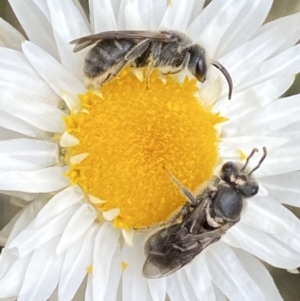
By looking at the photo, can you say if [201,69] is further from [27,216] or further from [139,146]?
[27,216]

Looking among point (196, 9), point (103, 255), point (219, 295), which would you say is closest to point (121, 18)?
point (196, 9)

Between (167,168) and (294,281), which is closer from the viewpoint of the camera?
(167,168)

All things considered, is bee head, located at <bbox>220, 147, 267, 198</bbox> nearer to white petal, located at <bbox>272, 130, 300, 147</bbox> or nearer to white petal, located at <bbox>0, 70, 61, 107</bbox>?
white petal, located at <bbox>272, 130, 300, 147</bbox>

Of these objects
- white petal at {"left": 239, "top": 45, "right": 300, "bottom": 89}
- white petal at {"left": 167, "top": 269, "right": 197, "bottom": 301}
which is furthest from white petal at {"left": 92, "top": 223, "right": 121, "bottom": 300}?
white petal at {"left": 239, "top": 45, "right": 300, "bottom": 89}

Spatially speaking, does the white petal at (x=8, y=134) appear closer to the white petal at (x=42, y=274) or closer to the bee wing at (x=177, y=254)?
the white petal at (x=42, y=274)

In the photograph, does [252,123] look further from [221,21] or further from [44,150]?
[44,150]

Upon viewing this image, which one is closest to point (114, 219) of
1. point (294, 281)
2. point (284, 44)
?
point (284, 44)

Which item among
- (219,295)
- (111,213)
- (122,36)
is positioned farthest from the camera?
(219,295)
